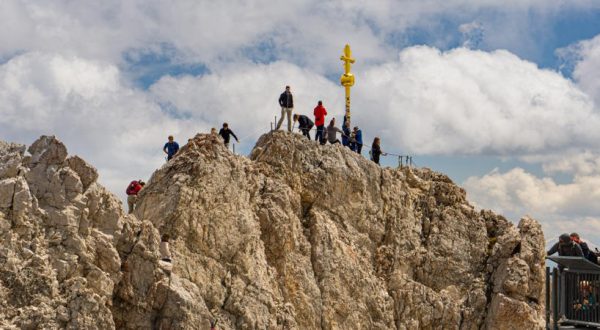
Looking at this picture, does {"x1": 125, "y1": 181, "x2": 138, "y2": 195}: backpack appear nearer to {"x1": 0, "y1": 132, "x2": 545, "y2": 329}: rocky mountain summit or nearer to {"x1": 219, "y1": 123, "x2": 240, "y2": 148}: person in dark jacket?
{"x1": 0, "y1": 132, "x2": 545, "y2": 329}: rocky mountain summit

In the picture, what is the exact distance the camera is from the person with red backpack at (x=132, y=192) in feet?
97.1

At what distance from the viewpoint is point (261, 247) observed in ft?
98.7

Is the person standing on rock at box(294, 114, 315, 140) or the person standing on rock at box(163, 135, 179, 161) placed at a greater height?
the person standing on rock at box(294, 114, 315, 140)

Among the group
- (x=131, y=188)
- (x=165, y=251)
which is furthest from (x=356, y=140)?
(x=165, y=251)

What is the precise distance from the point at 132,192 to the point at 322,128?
8.55 meters

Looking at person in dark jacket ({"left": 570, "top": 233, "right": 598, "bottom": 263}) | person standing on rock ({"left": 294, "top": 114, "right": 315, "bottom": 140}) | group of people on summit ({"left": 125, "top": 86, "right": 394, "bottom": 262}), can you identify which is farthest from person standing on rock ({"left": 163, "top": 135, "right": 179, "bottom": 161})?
person in dark jacket ({"left": 570, "top": 233, "right": 598, "bottom": 263})

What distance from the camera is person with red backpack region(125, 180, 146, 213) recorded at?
1165 inches

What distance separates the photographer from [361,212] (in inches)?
1369

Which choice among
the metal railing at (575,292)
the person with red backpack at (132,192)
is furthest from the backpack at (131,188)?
the metal railing at (575,292)

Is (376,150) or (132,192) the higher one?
(376,150)

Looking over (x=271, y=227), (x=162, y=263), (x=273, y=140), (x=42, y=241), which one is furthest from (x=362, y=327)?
(x=42, y=241)

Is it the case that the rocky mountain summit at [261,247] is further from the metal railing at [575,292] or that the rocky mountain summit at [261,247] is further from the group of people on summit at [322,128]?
the metal railing at [575,292]

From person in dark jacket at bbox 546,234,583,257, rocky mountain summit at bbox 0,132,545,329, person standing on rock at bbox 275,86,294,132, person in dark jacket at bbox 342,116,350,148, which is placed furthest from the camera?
person in dark jacket at bbox 342,116,350,148

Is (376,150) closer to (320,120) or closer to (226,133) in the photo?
(320,120)
